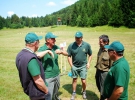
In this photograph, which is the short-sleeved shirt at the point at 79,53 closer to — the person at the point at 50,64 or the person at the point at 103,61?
the person at the point at 103,61

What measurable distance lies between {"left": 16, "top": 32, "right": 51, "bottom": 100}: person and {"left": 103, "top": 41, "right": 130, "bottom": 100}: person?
144 cm

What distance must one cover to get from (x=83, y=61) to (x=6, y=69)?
7.52 meters

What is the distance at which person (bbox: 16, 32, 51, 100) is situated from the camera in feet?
11.6

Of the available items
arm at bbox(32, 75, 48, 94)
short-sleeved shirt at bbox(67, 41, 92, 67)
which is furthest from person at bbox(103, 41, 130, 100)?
short-sleeved shirt at bbox(67, 41, 92, 67)

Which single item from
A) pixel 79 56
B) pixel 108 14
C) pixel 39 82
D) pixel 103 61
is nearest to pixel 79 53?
pixel 79 56

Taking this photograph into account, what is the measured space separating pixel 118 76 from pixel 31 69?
1.72 meters

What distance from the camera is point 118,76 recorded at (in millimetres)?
3334

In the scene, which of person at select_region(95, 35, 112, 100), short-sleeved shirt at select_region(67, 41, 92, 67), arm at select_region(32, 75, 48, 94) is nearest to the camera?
arm at select_region(32, 75, 48, 94)

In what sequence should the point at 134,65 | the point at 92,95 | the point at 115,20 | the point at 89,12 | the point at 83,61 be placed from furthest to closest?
the point at 89,12 < the point at 115,20 < the point at 134,65 < the point at 92,95 < the point at 83,61

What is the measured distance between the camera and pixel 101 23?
221 ft

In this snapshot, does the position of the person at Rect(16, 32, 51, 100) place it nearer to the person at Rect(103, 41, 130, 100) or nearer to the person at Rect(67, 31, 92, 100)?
the person at Rect(103, 41, 130, 100)

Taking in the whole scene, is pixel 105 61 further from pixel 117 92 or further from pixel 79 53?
pixel 117 92

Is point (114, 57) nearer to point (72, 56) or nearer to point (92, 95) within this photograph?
point (72, 56)

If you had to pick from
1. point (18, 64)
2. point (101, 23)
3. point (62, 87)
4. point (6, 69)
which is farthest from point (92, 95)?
point (101, 23)
